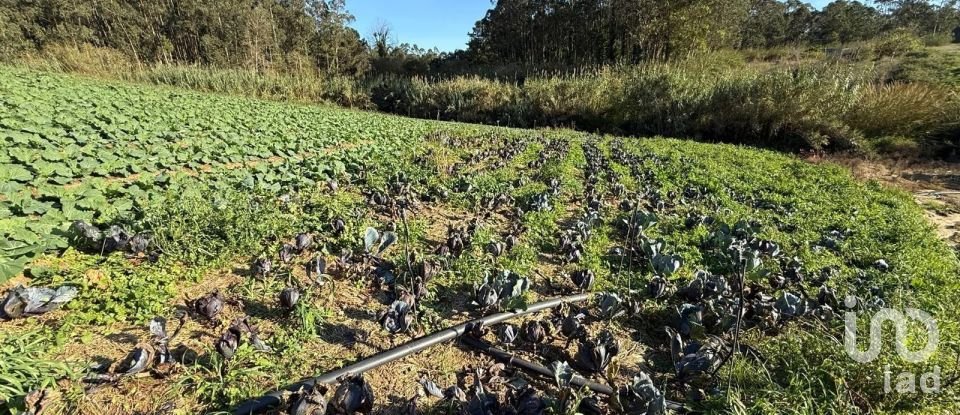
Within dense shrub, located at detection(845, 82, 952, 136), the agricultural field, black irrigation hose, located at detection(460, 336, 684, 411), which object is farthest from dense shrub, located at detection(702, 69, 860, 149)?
black irrigation hose, located at detection(460, 336, 684, 411)

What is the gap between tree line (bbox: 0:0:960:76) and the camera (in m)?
20.6

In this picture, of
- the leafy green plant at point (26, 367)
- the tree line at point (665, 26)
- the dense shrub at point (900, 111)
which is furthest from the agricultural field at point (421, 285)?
the tree line at point (665, 26)

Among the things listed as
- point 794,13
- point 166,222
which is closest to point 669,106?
point 166,222

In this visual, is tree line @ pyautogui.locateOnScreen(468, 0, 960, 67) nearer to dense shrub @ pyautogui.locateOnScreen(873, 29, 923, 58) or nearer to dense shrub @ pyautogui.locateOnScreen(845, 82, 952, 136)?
dense shrub @ pyautogui.locateOnScreen(873, 29, 923, 58)

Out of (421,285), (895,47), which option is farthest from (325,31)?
(895,47)

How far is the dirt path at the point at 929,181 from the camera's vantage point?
5522mm

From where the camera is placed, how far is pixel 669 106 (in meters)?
13.6

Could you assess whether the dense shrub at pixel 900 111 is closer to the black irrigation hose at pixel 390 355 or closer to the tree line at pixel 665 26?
the tree line at pixel 665 26

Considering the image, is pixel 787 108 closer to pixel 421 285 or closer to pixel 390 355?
pixel 421 285

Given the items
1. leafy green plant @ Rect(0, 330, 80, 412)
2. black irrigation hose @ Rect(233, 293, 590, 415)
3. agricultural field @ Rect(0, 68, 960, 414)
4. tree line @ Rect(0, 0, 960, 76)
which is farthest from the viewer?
tree line @ Rect(0, 0, 960, 76)

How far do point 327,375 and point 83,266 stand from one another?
2251mm

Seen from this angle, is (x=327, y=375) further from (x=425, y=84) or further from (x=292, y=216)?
(x=425, y=84)

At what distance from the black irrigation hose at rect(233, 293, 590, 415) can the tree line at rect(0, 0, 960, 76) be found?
2059cm

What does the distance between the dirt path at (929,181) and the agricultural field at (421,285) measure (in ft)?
1.38
